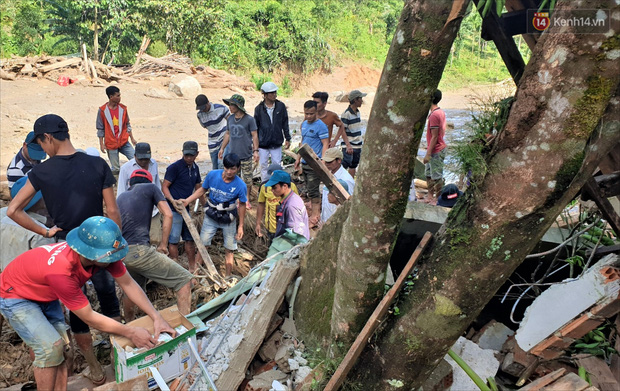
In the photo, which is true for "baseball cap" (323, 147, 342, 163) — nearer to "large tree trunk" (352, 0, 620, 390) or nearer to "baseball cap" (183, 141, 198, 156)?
"baseball cap" (183, 141, 198, 156)

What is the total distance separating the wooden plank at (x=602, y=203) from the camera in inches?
115

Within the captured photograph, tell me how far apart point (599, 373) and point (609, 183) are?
122 cm

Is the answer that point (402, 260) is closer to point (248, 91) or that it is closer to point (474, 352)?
point (474, 352)

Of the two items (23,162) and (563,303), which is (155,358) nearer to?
(563,303)

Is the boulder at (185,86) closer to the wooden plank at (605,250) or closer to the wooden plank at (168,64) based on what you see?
the wooden plank at (168,64)

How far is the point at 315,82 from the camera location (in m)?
25.5

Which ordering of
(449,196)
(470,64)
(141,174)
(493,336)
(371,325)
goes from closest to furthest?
1. (371,325)
2. (493,336)
3. (449,196)
4. (141,174)
5. (470,64)

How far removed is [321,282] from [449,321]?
1.23m

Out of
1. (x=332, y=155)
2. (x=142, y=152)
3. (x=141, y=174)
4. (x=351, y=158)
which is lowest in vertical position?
(x=351, y=158)

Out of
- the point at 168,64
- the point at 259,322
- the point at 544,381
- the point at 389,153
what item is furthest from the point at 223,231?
the point at 168,64

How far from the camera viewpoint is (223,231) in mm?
5805

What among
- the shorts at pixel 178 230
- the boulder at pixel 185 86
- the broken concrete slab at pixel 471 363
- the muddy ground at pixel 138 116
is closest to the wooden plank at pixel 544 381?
the broken concrete slab at pixel 471 363

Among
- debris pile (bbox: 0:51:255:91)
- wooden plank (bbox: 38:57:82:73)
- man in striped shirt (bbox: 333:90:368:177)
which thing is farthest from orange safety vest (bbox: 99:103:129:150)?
wooden plank (bbox: 38:57:82:73)

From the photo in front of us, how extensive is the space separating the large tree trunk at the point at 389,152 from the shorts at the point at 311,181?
13.7 feet
